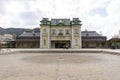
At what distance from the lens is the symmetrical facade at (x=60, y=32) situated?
48.8 meters

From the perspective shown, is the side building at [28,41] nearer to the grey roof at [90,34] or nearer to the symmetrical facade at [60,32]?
the symmetrical facade at [60,32]

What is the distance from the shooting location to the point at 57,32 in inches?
1949

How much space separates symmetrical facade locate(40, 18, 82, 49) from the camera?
48.8 m

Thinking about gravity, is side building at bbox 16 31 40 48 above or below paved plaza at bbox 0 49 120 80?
above

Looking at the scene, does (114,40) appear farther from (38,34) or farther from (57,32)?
(38,34)

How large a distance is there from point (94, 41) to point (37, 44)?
52.8 ft

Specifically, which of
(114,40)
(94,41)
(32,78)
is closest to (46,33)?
(94,41)

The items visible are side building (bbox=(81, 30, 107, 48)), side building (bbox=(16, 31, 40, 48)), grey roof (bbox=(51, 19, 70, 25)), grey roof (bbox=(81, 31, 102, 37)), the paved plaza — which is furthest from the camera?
grey roof (bbox=(81, 31, 102, 37))

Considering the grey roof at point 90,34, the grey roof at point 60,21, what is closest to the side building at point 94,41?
the grey roof at point 90,34

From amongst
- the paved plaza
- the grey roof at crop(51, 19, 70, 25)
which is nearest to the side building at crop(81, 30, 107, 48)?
the grey roof at crop(51, 19, 70, 25)

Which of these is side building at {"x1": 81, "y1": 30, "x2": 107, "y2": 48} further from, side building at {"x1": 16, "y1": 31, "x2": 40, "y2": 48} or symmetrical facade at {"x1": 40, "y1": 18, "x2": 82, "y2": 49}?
side building at {"x1": 16, "y1": 31, "x2": 40, "y2": 48}

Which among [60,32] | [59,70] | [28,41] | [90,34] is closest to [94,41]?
[90,34]

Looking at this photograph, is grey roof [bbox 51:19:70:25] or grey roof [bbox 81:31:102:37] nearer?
grey roof [bbox 51:19:70:25]

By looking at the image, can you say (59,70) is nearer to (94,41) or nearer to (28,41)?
(94,41)
